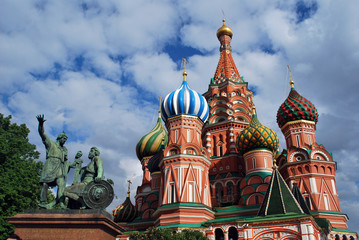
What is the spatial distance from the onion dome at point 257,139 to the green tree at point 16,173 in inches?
573

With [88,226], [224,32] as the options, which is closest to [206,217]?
[88,226]

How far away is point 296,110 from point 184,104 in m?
9.07

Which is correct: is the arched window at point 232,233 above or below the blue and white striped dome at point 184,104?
below

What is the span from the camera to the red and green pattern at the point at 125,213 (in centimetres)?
2789

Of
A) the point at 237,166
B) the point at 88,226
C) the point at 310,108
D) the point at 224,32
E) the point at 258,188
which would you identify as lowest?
the point at 88,226

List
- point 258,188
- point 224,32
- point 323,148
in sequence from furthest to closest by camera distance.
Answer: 1. point 224,32
2. point 323,148
3. point 258,188

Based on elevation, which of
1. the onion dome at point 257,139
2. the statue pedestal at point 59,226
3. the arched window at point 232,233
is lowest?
the statue pedestal at point 59,226

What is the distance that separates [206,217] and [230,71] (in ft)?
57.1

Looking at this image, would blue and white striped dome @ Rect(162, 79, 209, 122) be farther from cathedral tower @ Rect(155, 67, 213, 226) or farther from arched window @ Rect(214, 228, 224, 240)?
arched window @ Rect(214, 228, 224, 240)

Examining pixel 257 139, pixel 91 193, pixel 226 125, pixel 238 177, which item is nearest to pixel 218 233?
pixel 238 177

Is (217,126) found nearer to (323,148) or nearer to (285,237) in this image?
(323,148)

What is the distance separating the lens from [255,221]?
16.3 metres

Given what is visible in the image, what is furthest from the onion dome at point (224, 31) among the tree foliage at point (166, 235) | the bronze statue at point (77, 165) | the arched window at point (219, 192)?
the bronze statue at point (77, 165)

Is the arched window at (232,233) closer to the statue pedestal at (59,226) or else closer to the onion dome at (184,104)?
the onion dome at (184,104)
